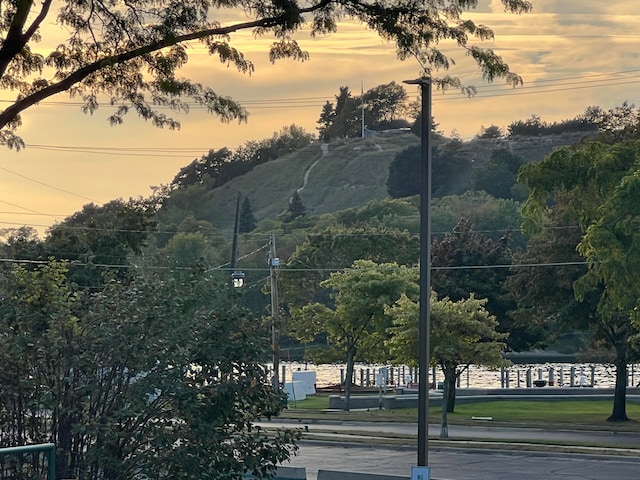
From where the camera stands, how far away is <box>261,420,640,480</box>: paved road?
26.4 metres

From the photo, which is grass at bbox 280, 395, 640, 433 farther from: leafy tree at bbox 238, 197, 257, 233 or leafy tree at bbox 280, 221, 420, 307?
leafy tree at bbox 238, 197, 257, 233

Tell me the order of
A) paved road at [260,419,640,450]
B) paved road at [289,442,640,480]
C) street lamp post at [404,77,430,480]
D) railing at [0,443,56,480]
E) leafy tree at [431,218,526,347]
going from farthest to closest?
leafy tree at [431,218,526,347] → paved road at [260,419,640,450] → paved road at [289,442,640,480] → street lamp post at [404,77,430,480] → railing at [0,443,56,480]

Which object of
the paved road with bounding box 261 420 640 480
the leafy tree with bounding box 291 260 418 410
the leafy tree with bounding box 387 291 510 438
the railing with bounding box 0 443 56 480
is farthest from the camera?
the leafy tree with bounding box 291 260 418 410

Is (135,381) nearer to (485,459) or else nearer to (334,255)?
(485,459)

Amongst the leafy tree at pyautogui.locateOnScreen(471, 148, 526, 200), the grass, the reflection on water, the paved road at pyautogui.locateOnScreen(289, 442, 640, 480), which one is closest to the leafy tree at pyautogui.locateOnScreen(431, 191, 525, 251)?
the leafy tree at pyautogui.locateOnScreen(471, 148, 526, 200)

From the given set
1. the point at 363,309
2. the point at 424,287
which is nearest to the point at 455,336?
the point at 363,309

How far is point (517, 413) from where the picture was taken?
4556 cm

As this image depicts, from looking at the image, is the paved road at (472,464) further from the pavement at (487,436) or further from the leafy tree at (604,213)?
the leafy tree at (604,213)

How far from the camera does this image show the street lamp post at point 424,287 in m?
18.5

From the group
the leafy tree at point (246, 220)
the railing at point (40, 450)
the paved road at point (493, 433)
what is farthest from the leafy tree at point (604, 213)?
the leafy tree at point (246, 220)

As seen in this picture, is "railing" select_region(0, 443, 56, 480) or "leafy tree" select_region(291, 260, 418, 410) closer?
"railing" select_region(0, 443, 56, 480)

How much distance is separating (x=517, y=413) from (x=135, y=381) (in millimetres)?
32260

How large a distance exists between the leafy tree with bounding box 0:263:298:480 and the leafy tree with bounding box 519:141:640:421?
19.8 meters

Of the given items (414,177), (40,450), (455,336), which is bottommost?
(40,450)
